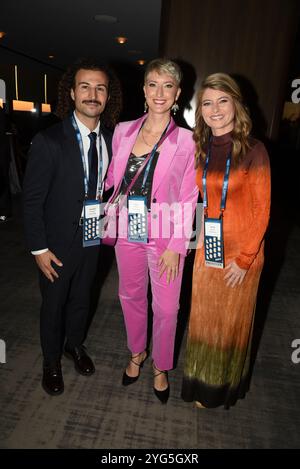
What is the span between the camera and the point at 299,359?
2.38 metres

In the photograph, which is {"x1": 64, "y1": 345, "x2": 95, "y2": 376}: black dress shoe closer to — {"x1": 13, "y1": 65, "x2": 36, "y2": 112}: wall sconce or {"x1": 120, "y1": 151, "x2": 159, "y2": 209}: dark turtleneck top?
{"x1": 120, "y1": 151, "x2": 159, "y2": 209}: dark turtleneck top

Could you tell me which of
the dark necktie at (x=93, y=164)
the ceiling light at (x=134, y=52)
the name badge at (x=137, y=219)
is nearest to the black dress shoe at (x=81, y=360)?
the name badge at (x=137, y=219)

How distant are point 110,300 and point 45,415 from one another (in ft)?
4.50

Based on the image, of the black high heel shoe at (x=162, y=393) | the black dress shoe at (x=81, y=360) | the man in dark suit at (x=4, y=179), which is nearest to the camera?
the black high heel shoe at (x=162, y=393)

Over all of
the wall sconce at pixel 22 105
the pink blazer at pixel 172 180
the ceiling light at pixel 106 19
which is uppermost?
the ceiling light at pixel 106 19

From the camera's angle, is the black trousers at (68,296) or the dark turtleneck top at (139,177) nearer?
the dark turtleneck top at (139,177)

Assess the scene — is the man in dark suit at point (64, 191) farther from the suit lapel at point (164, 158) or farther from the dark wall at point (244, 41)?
the dark wall at point (244, 41)

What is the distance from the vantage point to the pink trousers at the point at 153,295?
181cm

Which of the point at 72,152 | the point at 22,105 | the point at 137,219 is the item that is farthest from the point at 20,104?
the point at 137,219

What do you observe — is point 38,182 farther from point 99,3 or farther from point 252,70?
point 99,3

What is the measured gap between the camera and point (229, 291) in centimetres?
165

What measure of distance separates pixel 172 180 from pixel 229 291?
61 cm

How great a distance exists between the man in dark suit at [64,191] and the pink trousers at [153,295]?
23cm

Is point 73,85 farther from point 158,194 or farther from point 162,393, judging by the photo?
point 162,393
